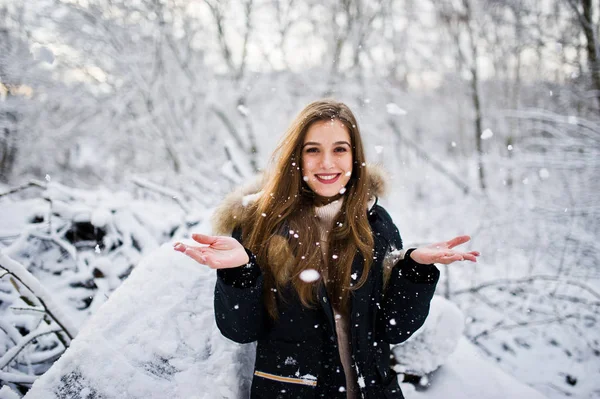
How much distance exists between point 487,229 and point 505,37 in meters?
4.97

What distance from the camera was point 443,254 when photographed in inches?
62.4

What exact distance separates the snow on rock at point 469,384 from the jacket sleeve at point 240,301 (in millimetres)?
1363

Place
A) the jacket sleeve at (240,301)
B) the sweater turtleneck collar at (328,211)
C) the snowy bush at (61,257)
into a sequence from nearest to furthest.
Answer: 1. the jacket sleeve at (240,301)
2. the sweater turtleneck collar at (328,211)
3. the snowy bush at (61,257)

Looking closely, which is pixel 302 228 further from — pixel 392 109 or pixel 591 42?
pixel 392 109

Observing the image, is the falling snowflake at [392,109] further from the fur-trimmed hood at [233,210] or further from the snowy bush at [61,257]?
the fur-trimmed hood at [233,210]

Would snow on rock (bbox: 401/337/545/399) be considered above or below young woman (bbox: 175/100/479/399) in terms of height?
below

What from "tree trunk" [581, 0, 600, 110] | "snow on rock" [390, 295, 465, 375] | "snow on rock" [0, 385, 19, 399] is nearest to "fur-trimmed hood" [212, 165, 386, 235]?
"snow on rock" [390, 295, 465, 375]

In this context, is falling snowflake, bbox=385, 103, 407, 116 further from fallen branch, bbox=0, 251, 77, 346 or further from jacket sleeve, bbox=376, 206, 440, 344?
fallen branch, bbox=0, 251, 77, 346

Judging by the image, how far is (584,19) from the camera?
4934mm

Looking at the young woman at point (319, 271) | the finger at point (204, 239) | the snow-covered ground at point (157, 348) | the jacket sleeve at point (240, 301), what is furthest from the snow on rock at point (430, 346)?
the finger at point (204, 239)

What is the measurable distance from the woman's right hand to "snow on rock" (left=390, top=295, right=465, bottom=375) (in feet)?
5.03

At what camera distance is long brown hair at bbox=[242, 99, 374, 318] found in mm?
1668

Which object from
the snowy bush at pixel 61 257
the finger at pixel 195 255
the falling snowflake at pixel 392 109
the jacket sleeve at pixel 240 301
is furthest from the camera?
the falling snowflake at pixel 392 109

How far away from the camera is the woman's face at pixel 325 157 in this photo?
5.87 feet
